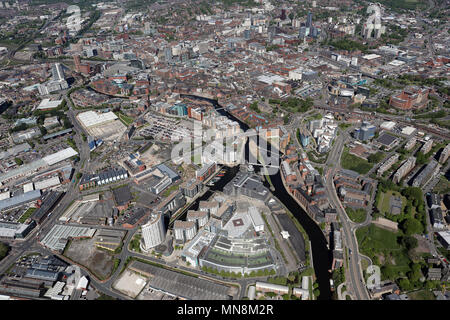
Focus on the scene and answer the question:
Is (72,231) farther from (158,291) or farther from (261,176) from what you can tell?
(261,176)

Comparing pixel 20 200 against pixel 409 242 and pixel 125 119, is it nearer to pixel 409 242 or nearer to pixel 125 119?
pixel 125 119

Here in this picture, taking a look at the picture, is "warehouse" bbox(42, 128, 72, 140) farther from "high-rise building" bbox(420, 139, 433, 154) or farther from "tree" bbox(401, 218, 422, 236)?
"high-rise building" bbox(420, 139, 433, 154)

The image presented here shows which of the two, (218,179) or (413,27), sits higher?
(413,27)

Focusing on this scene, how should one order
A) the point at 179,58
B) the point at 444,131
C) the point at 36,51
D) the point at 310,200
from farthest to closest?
the point at 36,51
the point at 179,58
the point at 444,131
the point at 310,200

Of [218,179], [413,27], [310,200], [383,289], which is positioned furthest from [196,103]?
[413,27]

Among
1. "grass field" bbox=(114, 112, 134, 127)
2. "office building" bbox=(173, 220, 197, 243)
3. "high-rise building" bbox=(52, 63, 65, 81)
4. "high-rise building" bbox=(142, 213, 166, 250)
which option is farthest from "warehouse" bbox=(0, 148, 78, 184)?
"high-rise building" bbox=(52, 63, 65, 81)

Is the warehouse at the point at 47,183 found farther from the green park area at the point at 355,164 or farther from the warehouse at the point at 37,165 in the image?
the green park area at the point at 355,164
